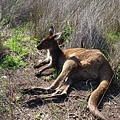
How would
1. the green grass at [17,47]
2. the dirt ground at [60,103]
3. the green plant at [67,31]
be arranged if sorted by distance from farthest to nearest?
1. the green plant at [67,31]
2. the green grass at [17,47]
3. the dirt ground at [60,103]

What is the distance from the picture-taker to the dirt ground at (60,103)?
4680 mm

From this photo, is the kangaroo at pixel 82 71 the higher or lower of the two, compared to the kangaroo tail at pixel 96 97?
higher

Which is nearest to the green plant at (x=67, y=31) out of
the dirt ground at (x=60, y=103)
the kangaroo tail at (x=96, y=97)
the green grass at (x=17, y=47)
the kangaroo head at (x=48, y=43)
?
→ the kangaroo head at (x=48, y=43)

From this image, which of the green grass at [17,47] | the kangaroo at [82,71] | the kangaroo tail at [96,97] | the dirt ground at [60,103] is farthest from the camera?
the green grass at [17,47]

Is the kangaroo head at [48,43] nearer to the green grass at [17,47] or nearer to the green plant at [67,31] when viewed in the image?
the green grass at [17,47]

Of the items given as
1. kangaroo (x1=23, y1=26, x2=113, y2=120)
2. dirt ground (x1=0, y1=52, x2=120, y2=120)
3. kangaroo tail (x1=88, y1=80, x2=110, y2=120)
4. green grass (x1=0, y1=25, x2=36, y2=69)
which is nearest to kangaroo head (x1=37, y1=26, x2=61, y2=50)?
green grass (x1=0, y1=25, x2=36, y2=69)

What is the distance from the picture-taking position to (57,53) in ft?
21.6

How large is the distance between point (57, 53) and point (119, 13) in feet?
6.98

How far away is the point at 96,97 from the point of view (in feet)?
16.4

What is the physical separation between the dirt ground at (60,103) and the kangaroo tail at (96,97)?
→ 9cm

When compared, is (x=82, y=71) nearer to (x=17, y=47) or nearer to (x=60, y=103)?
(x=60, y=103)

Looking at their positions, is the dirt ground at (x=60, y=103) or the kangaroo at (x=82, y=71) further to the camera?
the kangaroo at (x=82, y=71)

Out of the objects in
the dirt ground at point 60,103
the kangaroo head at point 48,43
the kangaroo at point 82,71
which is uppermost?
the kangaroo head at point 48,43

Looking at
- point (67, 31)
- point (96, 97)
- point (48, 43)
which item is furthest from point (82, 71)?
point (67, 31)
